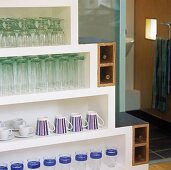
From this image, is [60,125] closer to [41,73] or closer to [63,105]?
[63,105]

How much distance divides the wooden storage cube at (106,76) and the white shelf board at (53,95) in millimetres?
42

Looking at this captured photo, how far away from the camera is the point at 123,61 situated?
3.30 meters

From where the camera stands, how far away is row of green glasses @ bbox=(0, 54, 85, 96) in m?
2.60

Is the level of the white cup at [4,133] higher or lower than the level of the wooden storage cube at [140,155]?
higher

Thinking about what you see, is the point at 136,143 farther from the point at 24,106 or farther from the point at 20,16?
the point at 20,16

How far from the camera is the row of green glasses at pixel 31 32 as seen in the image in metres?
2.57

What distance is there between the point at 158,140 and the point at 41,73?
1.76m

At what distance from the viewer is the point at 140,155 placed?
304cm

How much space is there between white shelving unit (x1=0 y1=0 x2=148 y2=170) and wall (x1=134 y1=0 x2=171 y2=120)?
158 cm

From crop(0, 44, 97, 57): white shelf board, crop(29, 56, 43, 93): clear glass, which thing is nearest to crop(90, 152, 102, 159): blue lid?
crop(29, 56, 43, 93): clear glass

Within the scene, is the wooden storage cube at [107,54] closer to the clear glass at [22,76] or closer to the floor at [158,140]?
the clear glass at [22,76]

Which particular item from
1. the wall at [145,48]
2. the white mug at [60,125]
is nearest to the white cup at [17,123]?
the white mug at [60,125]

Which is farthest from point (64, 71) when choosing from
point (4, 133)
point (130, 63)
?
point (130, 63)

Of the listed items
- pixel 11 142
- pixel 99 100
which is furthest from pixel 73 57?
pixel 11 142
